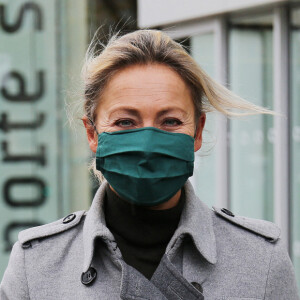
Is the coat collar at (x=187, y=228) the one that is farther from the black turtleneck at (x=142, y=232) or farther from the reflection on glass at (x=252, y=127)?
the reflection on glass at (x=252, y=127)

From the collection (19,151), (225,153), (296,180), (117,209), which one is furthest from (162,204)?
(19,151)

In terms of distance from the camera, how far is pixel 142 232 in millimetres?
1926

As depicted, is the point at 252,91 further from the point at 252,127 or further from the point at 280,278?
the point at 280,278

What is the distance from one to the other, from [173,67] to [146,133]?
286 millimetres

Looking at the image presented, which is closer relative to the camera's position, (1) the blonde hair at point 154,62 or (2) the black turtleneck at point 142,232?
(2) the black turtleneck at point 142,232

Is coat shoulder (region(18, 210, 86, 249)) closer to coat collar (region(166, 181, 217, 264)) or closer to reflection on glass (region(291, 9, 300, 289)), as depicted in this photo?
coat collar (region(166, 181, 217, 264))

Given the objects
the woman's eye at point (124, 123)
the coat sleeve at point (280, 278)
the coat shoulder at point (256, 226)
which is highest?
the woman's eye at point (124, 123)

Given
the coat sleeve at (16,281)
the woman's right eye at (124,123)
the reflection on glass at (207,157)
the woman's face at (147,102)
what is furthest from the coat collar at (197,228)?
the reflection on glass at (207,157)

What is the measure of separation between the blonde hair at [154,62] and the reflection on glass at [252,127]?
3128 millimetres

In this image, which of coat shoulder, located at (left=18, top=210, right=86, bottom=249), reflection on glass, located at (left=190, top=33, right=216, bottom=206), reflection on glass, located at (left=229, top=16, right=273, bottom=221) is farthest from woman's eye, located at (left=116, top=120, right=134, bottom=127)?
reflection on glass, located at (left=190, top=33, right=216, bottom=206)

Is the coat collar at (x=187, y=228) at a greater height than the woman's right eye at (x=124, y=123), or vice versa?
the woman's right eye at (x=124, y=123)

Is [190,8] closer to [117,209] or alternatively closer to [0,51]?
[0,51]

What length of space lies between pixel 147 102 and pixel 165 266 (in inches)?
19.4

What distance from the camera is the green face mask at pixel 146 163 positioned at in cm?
187
